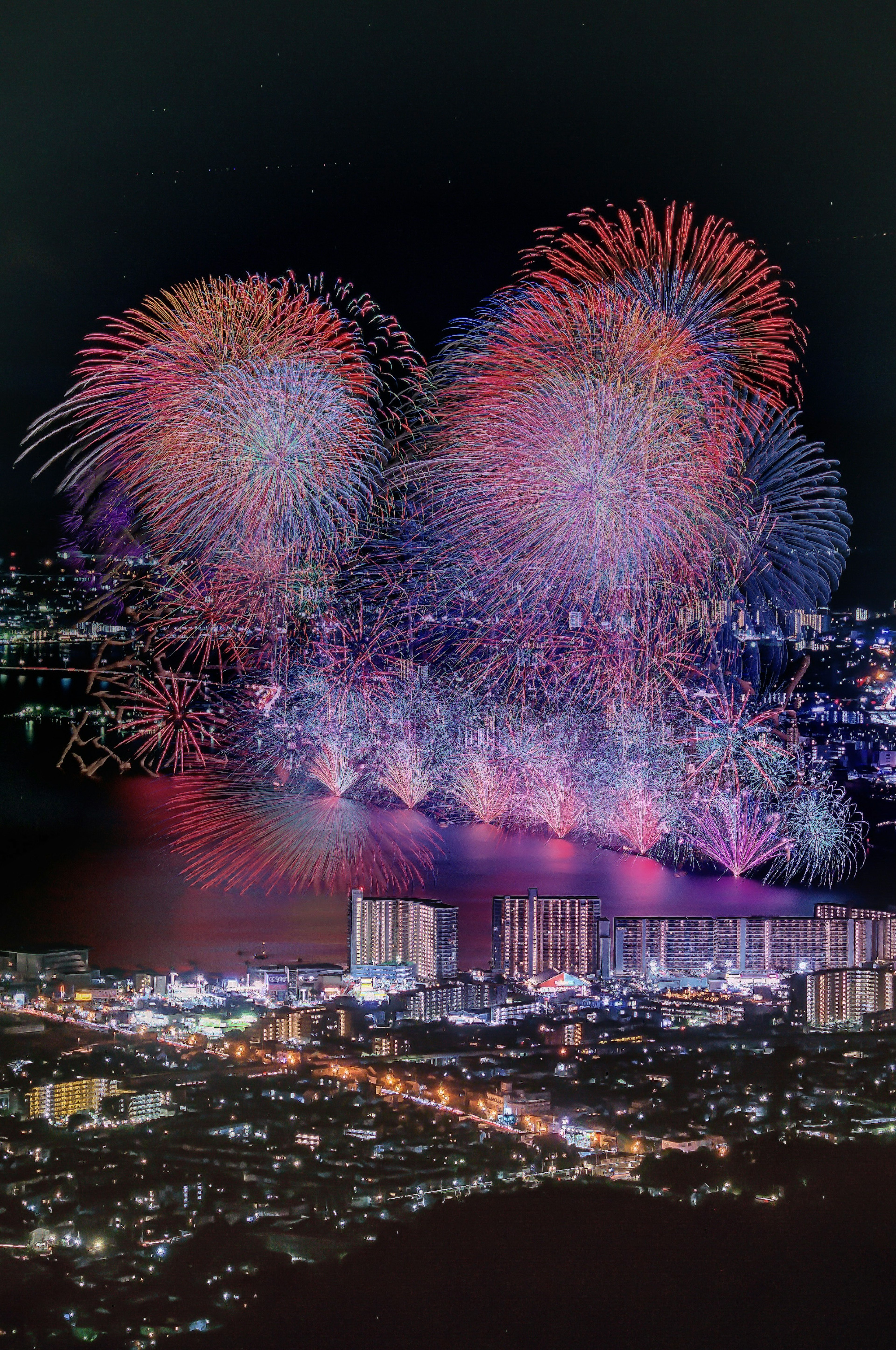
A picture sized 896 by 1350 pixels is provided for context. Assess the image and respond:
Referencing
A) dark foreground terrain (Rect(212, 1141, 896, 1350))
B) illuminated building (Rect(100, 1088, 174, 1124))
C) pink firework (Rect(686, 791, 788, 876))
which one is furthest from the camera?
pink firework (Rect(686, 791, 788, 876))

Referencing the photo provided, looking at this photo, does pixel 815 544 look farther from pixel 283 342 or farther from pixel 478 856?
pixel 283 342

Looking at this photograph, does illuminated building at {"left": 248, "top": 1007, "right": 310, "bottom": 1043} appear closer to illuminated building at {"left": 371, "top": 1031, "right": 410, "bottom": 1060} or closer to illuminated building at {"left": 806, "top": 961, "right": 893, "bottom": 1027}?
illuminated building at {"left": 371, "top": 1031, "right": 410, "bottom": 1060}

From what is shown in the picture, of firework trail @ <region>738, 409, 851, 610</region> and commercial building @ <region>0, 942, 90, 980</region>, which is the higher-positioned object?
firework trail @ <region>738, 409, 851, 610</region>

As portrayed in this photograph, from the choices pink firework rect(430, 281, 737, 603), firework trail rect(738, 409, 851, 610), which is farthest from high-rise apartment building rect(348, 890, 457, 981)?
firework trail rect(738, 409, 851, 610)

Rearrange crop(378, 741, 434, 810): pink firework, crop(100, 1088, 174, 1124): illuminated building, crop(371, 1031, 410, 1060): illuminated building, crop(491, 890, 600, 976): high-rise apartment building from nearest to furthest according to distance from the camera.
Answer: crop(100, 1088, 174, 1124): illuminated building < crop(371, 1031, 410, 1060): illuminated building < crop(491, 890, 600, 976): high-rise apartment building < crop(378, 741, 434, 810): pink firework

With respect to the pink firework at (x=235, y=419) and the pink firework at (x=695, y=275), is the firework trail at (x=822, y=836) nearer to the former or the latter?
the pink firework at (x=695, y=275)

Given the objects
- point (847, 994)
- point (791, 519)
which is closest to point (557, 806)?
point (847, 994)

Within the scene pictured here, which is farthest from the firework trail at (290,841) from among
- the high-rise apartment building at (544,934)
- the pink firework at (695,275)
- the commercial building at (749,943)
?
the pink firework at (695,275)
